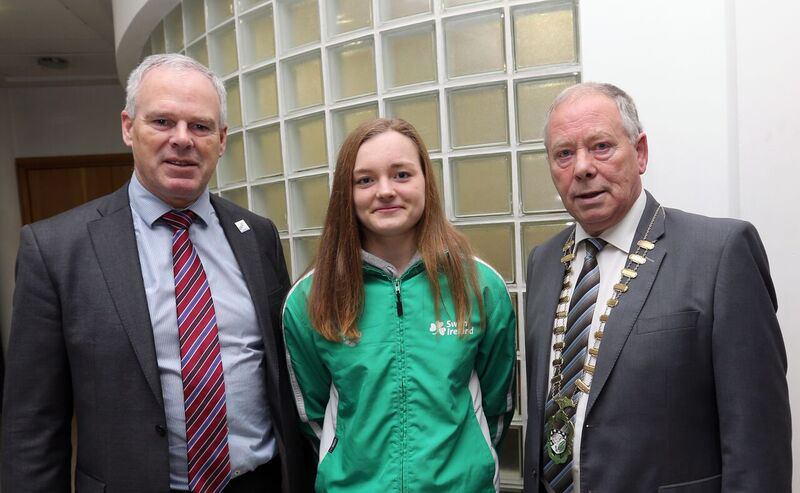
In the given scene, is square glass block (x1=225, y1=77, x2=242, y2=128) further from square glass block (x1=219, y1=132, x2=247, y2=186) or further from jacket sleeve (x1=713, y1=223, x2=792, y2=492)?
jacket sleeve (x1=713, y1=223, x2=792, y2=492)

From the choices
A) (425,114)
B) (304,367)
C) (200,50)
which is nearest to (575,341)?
(304,367)

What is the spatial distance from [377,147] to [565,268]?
54 centimetres

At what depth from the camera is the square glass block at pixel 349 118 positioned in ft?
7.36

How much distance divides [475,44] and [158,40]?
1988 millimetres

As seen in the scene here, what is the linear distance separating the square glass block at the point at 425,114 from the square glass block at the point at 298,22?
472 millimetres

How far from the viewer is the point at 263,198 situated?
2.61 m

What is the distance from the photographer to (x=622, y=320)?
124cm

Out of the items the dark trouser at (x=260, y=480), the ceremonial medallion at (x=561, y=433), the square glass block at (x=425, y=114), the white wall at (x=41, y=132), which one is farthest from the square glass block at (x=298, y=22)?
the white wall at (x=41, y=132)

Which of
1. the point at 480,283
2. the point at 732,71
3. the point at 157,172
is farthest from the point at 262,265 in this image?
the point at 732,71

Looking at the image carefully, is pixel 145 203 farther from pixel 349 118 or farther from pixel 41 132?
pixel 41 132

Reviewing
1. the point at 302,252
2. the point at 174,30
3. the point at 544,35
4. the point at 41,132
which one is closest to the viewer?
the point at 544,35

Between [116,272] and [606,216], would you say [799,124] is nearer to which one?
[606,216]

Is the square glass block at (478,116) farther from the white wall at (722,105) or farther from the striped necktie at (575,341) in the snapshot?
the striped necktie at (575,341)

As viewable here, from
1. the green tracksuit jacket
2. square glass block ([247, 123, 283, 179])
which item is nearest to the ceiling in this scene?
square glass block ([247, 123, 283, 179])
